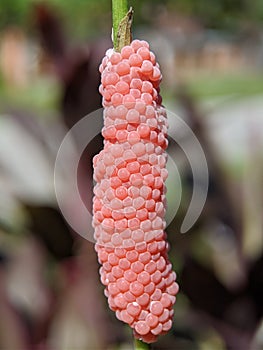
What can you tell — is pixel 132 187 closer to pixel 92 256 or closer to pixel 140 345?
pixel 140 345

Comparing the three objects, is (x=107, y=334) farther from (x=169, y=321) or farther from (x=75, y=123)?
(x=169, y=321)

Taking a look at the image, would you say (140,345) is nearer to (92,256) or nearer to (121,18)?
(121,18)


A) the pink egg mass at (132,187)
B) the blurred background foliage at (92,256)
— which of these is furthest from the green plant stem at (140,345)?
the blurred background foliage at (92,256)

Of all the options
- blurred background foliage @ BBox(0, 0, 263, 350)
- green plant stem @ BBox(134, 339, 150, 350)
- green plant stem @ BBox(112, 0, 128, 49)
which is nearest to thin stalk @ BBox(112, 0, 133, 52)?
green plant stem @ BBox(112, 0, 128, 49)

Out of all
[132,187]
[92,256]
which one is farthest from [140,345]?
[92,256]

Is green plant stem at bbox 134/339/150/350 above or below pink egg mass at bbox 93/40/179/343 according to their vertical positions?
→ below

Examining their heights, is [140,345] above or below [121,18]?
below

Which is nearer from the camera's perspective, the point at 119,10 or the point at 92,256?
the point at 119,10

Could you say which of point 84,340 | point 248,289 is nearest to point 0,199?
point 84,340

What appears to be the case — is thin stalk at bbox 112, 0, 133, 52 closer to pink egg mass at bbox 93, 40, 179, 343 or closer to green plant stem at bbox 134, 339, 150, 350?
pink egg mass at bbox 93, 40, 179, 343

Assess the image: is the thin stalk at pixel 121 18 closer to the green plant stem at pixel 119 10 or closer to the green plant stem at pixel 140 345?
the green plant stem at pixel 119 10
